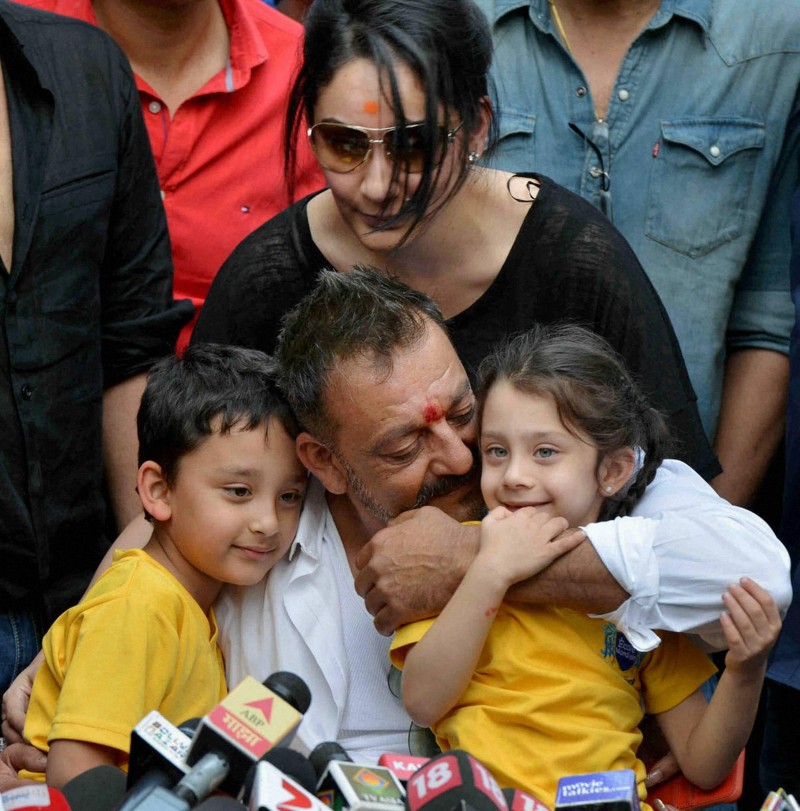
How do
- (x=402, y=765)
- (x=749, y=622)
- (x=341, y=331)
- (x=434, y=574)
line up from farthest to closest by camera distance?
(x=341, y=331) < (x=434, y=574) < (x=749, y=622) < (x=402, y=765)

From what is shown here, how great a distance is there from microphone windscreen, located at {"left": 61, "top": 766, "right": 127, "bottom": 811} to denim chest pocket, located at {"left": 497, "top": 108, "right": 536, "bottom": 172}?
2.24 metres

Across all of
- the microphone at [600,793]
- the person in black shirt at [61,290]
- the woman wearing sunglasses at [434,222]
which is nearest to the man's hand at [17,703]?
the person in black shirt at [61,290]

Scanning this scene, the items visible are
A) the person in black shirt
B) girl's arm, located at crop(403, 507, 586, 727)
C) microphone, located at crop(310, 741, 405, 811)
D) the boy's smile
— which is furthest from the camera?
the person in black shirt

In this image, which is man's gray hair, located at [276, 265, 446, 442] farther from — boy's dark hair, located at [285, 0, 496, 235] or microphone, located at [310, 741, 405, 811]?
microphone, located at [310, 741, 405, 811]

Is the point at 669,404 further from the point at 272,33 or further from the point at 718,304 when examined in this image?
the point at 272,33

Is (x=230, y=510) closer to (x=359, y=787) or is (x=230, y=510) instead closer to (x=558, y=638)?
(x=558, y=638)

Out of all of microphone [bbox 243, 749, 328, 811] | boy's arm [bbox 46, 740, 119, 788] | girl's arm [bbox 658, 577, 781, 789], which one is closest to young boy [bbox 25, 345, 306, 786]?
boy's arm [bbox 46, 740, 119, 788]

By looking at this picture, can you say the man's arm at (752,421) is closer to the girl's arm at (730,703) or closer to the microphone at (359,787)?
the girl's arm at (730,703)

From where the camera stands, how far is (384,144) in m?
2.98

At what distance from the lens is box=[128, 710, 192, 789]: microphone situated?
6.31 ft

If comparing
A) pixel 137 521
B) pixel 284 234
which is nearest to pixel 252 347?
pixel 284 234

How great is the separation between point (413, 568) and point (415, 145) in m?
0.89

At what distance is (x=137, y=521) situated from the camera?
3.28m

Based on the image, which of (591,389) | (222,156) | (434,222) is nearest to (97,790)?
(591,389)
